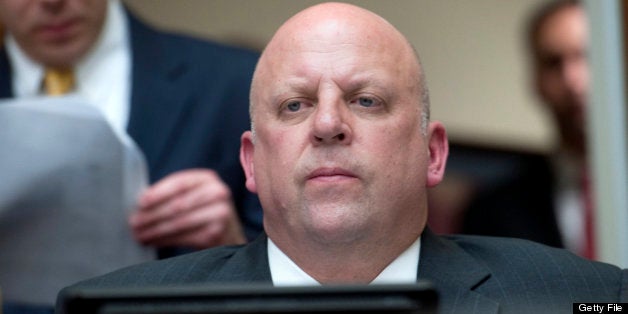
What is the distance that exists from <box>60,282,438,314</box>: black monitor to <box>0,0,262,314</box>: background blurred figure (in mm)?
1406

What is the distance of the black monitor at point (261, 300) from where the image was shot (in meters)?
1.80

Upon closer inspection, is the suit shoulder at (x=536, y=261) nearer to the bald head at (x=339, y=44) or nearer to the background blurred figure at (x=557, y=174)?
the bald head at (x=339, y=44)

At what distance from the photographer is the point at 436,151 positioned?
279cm

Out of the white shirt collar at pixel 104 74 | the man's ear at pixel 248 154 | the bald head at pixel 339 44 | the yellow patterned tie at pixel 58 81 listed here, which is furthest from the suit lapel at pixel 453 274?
the yellow patterned tie at pixel 58 81

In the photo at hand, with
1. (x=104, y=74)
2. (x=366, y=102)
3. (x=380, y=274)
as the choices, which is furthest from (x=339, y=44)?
(x=104, y=74)

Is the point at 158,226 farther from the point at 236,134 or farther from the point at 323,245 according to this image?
the point at 323,245

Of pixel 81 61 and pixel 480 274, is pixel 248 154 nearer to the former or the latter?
pixel 480 274

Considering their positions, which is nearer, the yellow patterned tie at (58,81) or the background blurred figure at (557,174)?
the yellow patterned tie at (58,81)

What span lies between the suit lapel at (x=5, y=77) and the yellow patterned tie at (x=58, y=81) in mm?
93

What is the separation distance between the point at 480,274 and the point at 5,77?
1379 millimetres

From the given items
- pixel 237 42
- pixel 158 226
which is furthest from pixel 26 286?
pixel 237 42

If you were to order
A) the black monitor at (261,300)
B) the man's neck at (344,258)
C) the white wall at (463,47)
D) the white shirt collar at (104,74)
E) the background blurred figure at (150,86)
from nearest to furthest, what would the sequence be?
the black monitor at (261,300) → the man's neck at (344,258) → the background blurred figure at (150,86) → the white shirt collar at (104,74) → the white wall at (463,47)

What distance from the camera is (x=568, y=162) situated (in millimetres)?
4852

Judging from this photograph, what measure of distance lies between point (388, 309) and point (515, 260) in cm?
97
